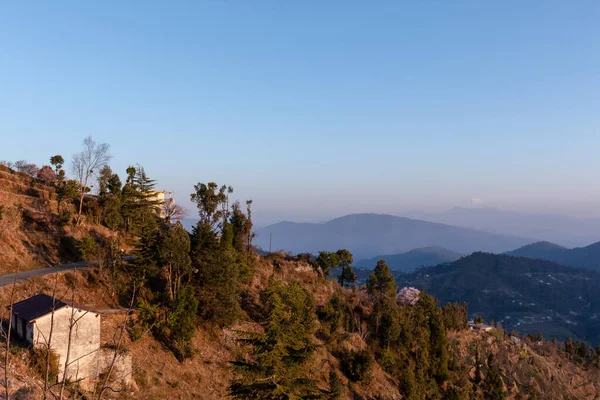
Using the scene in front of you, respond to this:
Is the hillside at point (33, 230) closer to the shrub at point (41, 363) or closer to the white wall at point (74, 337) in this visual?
the white wall at point (74, 337)

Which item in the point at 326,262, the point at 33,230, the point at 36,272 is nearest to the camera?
the point at 36,272

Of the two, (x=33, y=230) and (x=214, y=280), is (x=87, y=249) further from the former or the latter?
(x=214, y=280)

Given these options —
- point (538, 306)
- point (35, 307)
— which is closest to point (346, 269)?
point (35, 307)

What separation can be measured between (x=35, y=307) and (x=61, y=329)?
2082 millimetres

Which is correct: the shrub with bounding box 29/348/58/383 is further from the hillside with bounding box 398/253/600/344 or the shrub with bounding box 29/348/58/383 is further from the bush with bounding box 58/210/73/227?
the hillside with bounding box 398/253/600/344

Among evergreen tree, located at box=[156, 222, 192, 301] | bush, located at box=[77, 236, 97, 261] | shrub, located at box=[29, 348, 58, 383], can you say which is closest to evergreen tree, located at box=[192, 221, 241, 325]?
evergreen tree, located at box=[156, 222, 192, 301]

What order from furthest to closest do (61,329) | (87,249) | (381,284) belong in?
(381,284), (87,249), (61,329)

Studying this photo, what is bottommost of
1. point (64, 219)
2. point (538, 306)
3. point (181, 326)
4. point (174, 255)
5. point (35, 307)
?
point (538, 306)

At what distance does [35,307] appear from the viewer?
19594 millimetres

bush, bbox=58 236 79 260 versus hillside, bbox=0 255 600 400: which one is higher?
bush, bbox=58 236 79 260

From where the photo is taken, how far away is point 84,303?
26.0 meters

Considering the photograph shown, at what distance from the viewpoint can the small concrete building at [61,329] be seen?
1853 cm

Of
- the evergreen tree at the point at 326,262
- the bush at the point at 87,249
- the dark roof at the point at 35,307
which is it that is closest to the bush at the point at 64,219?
the bush at the point at 87,249

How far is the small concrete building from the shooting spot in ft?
60.8
